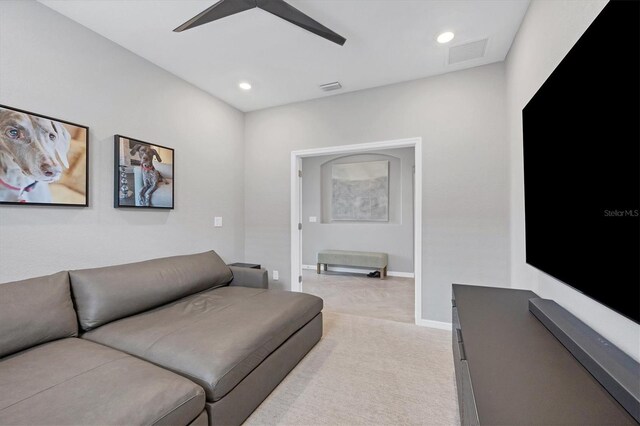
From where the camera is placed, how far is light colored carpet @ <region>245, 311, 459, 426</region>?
1.64m

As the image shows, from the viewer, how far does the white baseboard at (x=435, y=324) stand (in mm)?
2902

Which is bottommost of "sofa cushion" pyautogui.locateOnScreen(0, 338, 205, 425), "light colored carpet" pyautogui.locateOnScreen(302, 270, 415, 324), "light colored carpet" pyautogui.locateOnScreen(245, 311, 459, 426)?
"light colored carpet" pyautogui.locateOnScreen(302, 270, 415, 324)

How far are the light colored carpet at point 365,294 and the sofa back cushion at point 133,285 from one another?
5.68 feet

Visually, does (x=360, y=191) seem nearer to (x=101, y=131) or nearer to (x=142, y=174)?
(x=142, y=174)

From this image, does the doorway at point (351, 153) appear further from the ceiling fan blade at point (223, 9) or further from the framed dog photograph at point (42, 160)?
the framed dog photograph at point (42, 160)

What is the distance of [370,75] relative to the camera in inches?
116

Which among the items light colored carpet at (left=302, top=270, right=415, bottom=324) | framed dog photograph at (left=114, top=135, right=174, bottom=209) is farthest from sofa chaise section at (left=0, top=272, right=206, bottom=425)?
light colored carpet at (left=302, top=270, right=415, bottom=324)

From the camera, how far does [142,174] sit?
8.49ft

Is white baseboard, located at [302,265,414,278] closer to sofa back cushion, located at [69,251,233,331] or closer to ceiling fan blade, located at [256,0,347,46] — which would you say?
sofa back cushion, located at [69,251,233,331]

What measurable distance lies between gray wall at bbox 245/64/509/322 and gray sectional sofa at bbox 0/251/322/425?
58.5 inches

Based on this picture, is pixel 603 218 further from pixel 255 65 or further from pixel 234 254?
pixel 234 254

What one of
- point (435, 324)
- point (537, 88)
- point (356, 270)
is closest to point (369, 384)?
point (435, 324)

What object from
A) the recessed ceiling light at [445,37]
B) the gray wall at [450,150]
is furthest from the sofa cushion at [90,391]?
the recessed ceiling light at [445,37]

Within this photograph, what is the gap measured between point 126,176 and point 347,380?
2.49 meters
